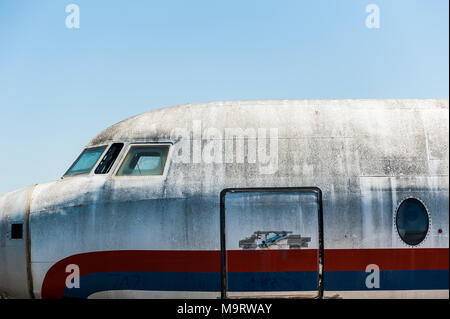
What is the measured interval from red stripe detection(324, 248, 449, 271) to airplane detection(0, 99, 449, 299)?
17 millimetres

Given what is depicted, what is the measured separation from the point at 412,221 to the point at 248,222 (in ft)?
9.30

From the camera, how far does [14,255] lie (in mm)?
9148

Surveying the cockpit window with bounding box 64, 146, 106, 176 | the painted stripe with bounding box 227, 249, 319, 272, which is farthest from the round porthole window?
the cockpit window with bounding box 64, 146, 106, 176

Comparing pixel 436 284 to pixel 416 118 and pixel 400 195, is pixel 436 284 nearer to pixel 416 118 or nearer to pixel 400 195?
pixel 400 195

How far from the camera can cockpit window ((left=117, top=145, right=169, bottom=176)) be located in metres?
9.57

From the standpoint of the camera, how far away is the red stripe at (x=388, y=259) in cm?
880

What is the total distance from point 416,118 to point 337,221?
2738mm

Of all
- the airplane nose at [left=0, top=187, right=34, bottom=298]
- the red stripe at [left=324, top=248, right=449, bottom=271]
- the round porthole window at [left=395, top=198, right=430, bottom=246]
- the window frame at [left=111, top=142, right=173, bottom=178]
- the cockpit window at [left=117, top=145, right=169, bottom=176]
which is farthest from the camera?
the cockpit window at [left=117, top=145, right=169, bottom=176]

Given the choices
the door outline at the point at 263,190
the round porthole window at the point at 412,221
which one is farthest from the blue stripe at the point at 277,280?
the round porthole window at the point at 412,221

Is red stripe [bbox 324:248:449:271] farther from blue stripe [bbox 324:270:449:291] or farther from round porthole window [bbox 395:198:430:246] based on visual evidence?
round porthole window [bbox 395:198:430:246]

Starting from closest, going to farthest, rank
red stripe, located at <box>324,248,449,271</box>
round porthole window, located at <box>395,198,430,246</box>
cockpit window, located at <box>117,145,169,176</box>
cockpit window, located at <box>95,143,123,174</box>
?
red stripe, located at <box>324,248,449,271</box> → round porthole window, located at <box>395,198,430,246</box> → cockpit window, located at <box>117,145,169,176</box> → cockpit window, located at <box>95,143,123,174</box>

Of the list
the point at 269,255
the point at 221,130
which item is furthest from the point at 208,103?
the point at 269,255

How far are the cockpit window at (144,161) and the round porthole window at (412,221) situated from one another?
429 centimetres

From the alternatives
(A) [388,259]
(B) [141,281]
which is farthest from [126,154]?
(A) [388,259]
